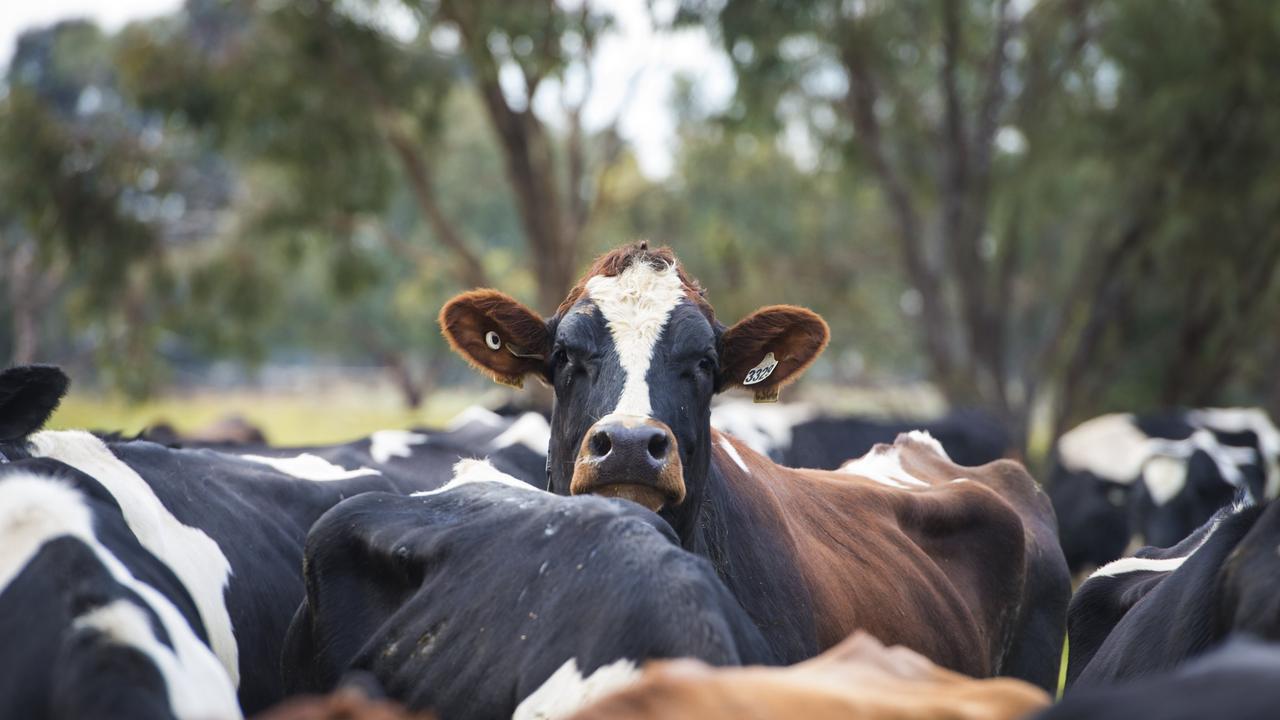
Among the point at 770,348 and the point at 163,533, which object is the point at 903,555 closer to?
the point at 770,348

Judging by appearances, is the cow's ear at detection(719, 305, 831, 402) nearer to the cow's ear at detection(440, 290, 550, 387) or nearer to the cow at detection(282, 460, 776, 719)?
the cow's ear at detection(440, 290, 550, 387)

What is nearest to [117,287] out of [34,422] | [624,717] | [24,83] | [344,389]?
[24,83]

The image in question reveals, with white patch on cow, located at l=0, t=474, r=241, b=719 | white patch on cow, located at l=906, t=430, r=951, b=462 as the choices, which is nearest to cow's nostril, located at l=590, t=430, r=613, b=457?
white patch on cow, located at l=0, t=474, r=241, b=719

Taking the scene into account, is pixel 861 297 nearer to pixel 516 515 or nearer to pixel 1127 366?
pixel 1127 366

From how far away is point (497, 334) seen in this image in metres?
5.07

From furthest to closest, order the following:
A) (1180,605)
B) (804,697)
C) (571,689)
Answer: (1180,605) → (571,689) → (804,697)

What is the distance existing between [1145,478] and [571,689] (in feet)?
32.5

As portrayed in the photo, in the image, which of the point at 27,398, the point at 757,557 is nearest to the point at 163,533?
the point at 27,398

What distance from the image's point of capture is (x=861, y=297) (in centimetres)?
3189

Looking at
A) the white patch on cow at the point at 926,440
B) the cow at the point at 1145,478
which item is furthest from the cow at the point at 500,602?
the cow at the point at 1145,478

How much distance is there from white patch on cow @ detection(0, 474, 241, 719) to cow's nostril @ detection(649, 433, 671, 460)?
1.57m

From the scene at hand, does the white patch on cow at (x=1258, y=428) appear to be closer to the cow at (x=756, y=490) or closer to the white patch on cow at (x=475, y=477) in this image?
the cow at (x=756, y=490)

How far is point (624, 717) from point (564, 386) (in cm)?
261

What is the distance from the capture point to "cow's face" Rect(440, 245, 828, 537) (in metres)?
4.06
